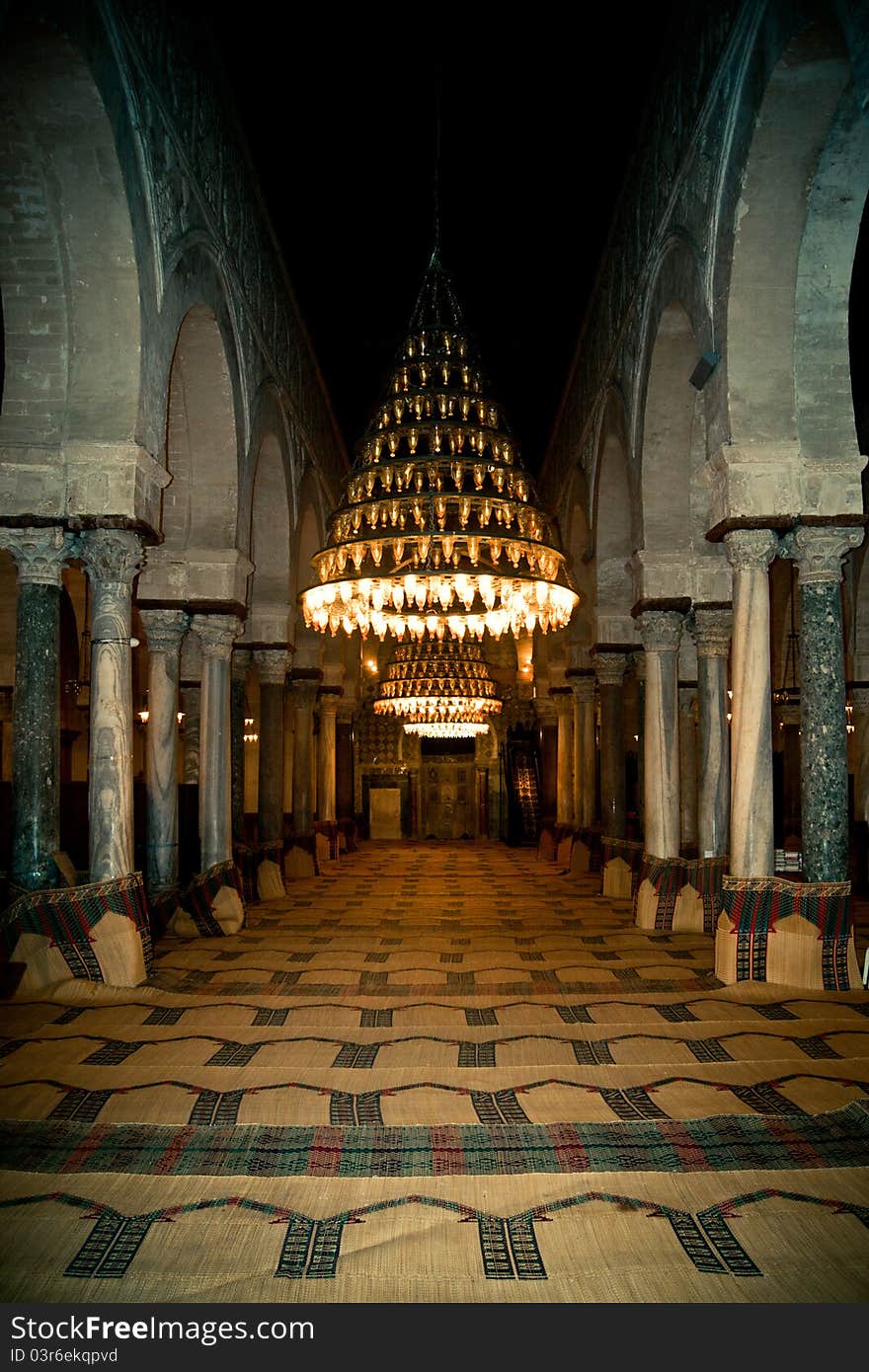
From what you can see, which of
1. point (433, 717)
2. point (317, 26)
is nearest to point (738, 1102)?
point (317, 26)

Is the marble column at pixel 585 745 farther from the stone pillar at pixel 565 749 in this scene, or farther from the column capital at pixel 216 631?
the column capital at pixel 216 631

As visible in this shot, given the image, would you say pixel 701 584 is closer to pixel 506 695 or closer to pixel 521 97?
pixel 521 97

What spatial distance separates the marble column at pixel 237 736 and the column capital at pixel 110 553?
4.68 m

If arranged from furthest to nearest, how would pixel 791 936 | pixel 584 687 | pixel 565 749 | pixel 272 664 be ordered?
pixel 565 749
pixel 584 687
pixel 272 664
pixel 791 936

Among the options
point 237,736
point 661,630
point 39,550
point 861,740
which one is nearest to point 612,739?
point 861,740

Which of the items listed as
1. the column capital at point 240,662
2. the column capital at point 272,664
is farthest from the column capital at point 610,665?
the column capital at point 240,662

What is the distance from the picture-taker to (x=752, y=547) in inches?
248

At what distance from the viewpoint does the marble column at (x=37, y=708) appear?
240 inches

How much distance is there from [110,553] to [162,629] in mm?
2532

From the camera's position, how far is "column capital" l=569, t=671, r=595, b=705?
14616 mm

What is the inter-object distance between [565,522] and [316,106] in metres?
6.98

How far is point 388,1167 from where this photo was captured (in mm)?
3277

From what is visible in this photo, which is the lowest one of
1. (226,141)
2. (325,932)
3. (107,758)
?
(325,932)

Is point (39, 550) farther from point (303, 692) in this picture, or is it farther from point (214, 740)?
point (303, 692)
